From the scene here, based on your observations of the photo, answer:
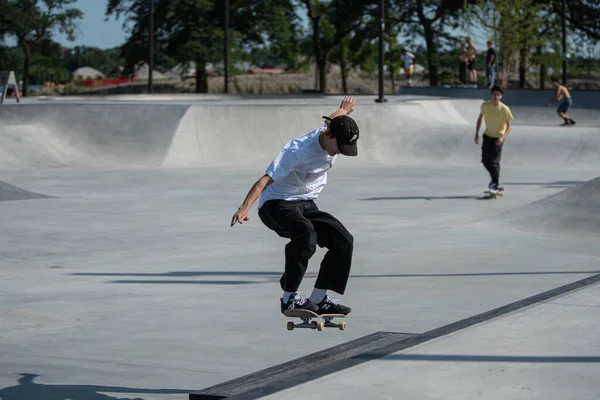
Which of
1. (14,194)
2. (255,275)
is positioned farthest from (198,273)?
(14,194)

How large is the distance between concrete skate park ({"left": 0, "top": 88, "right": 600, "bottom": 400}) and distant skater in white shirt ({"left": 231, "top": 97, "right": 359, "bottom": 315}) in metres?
0.43

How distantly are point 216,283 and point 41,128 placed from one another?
16.3 m

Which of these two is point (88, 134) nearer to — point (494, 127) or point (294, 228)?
point (494, 127)

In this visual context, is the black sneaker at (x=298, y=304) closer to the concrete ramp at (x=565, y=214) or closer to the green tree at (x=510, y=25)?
the concrete ramp at (x=565, y=214)

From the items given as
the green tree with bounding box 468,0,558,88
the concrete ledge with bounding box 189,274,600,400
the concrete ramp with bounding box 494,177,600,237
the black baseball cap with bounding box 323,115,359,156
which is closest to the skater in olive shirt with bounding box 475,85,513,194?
the concrete ramp with bounding box 494,177,600,237

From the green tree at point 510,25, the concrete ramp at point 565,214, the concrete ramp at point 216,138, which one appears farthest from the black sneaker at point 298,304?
the green tree at point 510,25

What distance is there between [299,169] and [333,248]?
602mm

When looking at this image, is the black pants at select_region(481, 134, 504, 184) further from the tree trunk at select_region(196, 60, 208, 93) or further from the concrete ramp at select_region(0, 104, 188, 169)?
the tree trunk at select_region(196, 60, 208, 93)

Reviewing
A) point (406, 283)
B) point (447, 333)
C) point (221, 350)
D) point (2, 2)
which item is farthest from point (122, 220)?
point (2, 2)

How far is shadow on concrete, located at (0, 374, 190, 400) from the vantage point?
19.1 feet

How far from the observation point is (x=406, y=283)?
31.6 feet

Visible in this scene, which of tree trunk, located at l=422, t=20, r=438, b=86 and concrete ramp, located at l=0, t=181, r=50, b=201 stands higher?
tree trunk, located at l=422, t=20, r=438, b=86

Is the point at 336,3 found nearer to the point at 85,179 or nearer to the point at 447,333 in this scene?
the point at 85,179

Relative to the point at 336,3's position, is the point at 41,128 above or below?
below
